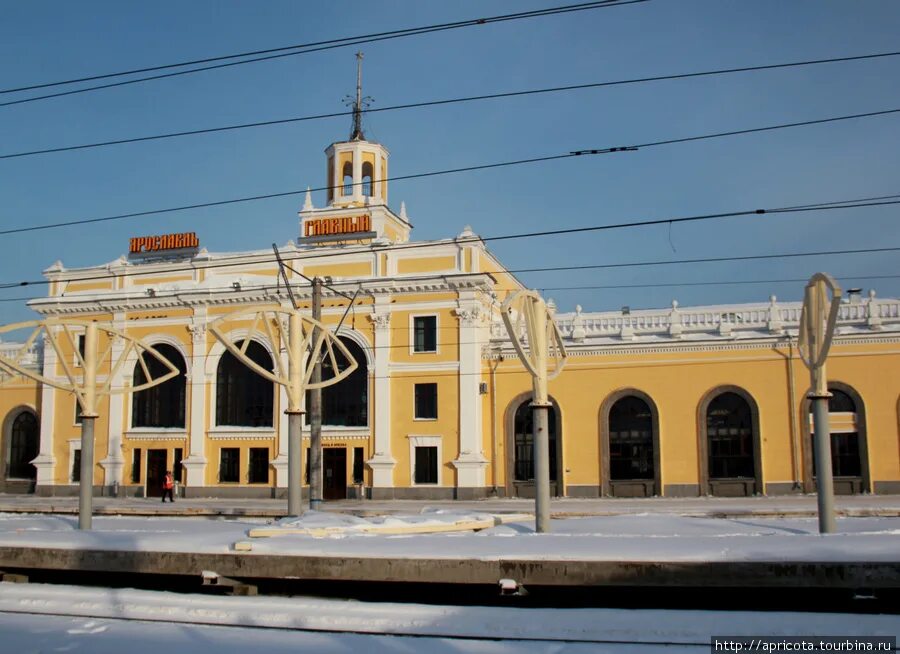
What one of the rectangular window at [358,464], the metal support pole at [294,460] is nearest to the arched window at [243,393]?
the rectangular window at [358,464]

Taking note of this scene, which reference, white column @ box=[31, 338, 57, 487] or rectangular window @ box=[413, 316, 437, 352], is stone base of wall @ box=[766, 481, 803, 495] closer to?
rectangular window @ box=[413, 316, 437, 352]

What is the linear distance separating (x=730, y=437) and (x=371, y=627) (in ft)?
84.7

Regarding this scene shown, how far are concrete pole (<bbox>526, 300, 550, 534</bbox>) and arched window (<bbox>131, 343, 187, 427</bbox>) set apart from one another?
28.2 metres

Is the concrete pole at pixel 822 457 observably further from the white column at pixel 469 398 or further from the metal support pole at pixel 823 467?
the white column at pixel 469 398

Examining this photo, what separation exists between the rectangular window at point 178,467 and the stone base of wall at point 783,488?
26433mm

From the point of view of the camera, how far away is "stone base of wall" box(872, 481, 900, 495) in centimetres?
3192

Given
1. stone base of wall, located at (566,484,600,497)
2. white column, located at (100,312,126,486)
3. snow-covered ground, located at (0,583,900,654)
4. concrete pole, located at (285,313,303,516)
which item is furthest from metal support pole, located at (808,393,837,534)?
white column, located at (100,312,126,486)

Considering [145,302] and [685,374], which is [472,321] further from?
[145,302]

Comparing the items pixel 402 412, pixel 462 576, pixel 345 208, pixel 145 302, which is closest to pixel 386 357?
pixel 402 412

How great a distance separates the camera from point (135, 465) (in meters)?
41.6

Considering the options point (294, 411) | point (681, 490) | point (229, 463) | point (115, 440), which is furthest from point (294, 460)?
point (115, 440)

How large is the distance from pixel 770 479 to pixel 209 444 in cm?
2504

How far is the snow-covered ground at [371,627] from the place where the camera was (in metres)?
10.6

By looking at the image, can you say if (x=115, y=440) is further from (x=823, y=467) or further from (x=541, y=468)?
(x=823, y=467)
